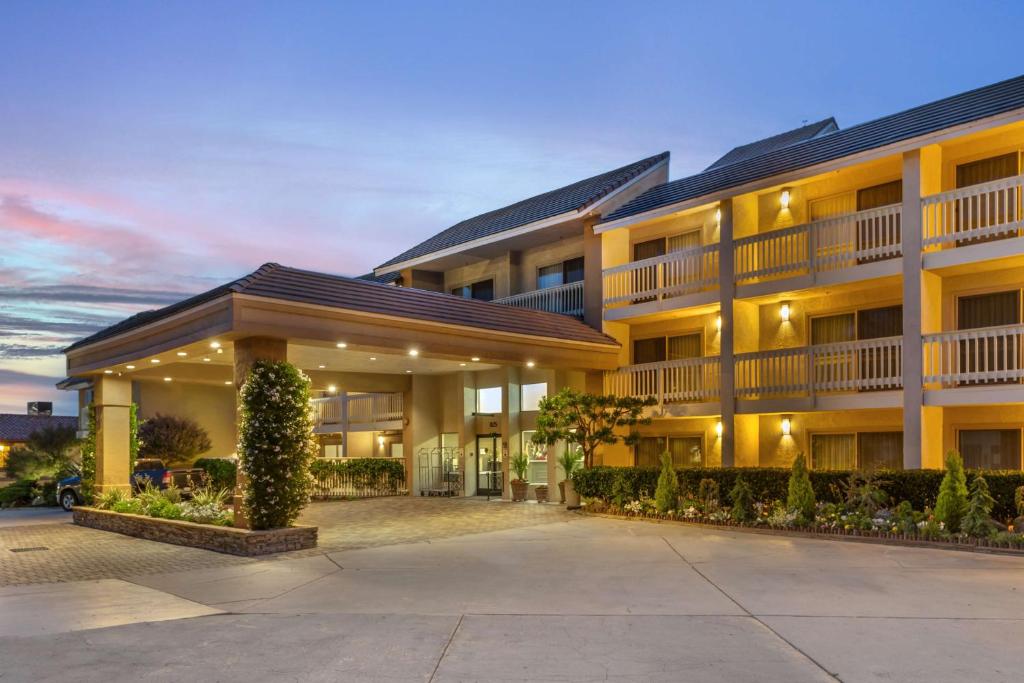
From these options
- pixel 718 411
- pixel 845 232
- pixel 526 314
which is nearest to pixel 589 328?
pixel 526 314

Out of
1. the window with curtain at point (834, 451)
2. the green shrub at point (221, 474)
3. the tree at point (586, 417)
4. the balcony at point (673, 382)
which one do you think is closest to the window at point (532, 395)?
the balcony at point (673, 382)

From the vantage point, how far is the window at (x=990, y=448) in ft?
56.4

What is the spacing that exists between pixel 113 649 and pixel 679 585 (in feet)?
21.6

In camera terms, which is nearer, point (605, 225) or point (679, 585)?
point (679, 585)

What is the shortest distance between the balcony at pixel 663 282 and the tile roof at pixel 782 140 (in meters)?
4.55

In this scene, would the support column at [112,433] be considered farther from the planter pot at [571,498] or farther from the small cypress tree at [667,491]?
the small cypress tree at [667,491]

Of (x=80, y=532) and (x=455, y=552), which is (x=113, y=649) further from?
(x=80, y=532)

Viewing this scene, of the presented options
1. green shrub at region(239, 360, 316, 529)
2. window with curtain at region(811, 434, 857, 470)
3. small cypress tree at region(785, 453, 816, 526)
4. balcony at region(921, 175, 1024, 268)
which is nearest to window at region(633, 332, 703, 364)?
window with curtain at region(811, 434, 857, 470)

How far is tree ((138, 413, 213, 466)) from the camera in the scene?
32875mm

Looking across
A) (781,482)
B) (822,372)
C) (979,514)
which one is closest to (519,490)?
(781,482)

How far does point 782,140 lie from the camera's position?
26.9m

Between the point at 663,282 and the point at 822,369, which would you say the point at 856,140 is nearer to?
the point at 822,369

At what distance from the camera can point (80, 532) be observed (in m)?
19.6

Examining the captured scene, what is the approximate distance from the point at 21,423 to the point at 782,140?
5427cm
